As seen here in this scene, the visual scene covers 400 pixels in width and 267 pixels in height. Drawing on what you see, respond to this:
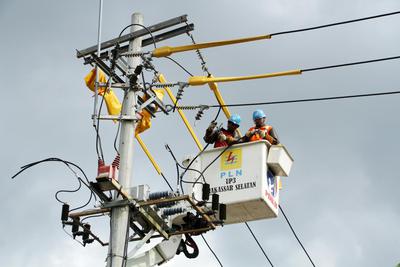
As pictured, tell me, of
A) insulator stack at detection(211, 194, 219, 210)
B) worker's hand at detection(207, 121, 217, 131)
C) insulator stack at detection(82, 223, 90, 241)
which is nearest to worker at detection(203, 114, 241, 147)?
worker's hand at detection(207, 121, 217, 131)

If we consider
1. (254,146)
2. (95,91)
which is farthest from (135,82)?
(254,146)

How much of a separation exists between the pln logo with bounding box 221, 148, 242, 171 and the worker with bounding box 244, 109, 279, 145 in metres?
0.34

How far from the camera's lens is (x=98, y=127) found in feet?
59.1

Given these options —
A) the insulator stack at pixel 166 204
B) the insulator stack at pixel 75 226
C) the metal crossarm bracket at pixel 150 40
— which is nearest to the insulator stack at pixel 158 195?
the insulator stack at pixel 166 204

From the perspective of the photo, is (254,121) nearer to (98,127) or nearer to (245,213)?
(245,213)

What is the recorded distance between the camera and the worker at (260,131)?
18859 millimetres

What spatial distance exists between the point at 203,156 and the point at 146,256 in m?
2.01

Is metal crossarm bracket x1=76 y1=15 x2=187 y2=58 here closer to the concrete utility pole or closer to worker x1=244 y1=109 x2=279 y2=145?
the concrete utility pole

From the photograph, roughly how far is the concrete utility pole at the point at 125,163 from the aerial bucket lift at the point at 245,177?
1.37 metres

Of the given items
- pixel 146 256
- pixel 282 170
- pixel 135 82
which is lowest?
pixel 146 256

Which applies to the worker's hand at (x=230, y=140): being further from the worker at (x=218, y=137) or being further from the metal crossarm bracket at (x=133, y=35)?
the metal crossarm bracket at (x=133, y=35)

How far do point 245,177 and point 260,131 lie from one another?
0.94m

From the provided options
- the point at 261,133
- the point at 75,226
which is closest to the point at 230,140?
the point at 261,133

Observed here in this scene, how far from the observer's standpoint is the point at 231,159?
61.4ft
